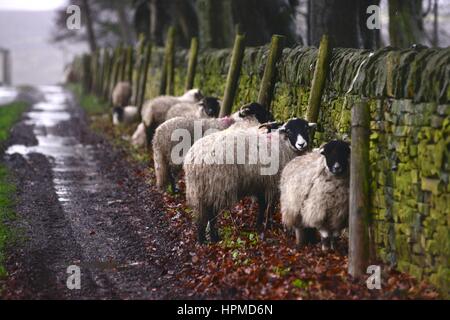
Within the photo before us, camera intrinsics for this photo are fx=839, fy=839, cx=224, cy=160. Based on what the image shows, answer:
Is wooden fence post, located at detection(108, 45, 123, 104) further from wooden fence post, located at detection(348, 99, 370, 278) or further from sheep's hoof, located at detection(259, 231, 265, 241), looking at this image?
wooden fence post, located at detection(348, 99, 370, 278)

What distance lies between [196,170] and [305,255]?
168 cm

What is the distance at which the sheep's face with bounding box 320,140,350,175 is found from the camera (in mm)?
8375

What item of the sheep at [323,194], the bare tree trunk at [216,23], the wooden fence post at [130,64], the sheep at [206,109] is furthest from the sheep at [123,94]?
the sheep at [323,194]

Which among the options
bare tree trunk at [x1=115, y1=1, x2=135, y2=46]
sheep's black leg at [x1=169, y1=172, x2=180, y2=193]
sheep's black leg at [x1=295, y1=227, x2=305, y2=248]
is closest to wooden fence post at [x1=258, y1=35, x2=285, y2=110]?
sheep's black leg at [x1=169, y1=172, x2=180, y2=193]

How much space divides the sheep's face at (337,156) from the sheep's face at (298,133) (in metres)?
1.16

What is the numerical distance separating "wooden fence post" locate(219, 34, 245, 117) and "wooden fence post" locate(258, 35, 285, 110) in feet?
5.38

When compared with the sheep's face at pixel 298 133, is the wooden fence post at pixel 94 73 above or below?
above

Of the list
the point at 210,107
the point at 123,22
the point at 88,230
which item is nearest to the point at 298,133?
the point at 88,230

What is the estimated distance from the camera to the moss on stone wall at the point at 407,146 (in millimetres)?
7121

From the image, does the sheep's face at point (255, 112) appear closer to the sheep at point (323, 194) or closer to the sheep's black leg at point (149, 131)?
the sheep at point (323, 194)

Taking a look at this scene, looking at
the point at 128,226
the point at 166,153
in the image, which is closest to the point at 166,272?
the point at 128,226

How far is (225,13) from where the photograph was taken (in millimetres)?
21484
